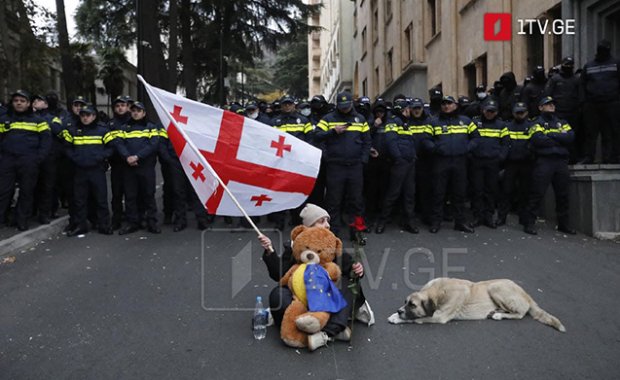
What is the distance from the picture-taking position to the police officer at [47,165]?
948 centimetres

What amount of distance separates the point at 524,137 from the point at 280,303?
254 inches

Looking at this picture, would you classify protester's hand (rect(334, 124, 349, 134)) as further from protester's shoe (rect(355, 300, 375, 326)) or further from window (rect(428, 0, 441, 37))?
window (rect(428, 0, 441, 37))

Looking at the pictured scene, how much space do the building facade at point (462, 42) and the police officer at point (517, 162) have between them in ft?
11.1

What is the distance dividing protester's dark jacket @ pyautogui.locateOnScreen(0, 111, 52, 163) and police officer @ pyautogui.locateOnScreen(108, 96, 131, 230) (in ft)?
3.44

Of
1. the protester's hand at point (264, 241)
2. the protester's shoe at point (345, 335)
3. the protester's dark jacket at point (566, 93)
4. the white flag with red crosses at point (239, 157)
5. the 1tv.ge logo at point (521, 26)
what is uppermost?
the 1tv.ge logo at point (521, 26)

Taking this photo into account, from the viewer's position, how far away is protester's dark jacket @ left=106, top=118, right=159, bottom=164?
915 cm

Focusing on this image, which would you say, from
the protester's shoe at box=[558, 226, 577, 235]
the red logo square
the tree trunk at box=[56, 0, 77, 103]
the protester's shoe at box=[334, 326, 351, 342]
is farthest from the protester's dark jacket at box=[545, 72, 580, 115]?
the tree trunk at box=[56, 0, 77, 103]

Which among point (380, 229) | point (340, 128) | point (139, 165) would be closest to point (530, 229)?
point (380, 229)

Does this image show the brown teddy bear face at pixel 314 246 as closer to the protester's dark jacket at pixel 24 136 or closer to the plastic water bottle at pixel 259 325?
the plastic water bottle at pixel 259 325

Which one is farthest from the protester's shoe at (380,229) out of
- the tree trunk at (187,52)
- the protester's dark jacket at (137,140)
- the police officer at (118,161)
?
the tree trunk at (187,52)

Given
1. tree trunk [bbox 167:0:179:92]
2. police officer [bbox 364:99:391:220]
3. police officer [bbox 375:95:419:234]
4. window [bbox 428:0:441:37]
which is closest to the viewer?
police officer [bbox 375:95:419:234]

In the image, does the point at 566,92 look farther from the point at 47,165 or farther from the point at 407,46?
the point at 407,46

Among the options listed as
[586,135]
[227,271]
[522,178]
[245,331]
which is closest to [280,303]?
[245,331]

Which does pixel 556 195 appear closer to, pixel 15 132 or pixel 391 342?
pixel 391 342
